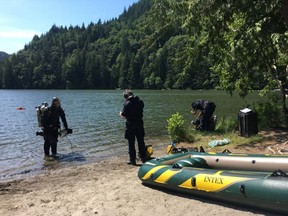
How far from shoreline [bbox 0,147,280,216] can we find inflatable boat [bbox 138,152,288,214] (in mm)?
197

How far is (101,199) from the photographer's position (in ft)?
23.5

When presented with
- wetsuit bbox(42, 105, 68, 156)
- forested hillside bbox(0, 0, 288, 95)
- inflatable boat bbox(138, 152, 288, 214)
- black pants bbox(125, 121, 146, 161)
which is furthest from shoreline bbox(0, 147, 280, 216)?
forested hillside bbox(0, 0, 288, 95)

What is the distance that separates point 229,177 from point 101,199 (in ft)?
8.01

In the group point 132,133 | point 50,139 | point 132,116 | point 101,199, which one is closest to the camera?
point 101,199

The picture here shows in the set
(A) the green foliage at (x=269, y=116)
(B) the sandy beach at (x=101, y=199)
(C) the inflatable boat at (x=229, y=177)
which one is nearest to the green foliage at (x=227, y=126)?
(A) the green foliage at (x=269, y=116)

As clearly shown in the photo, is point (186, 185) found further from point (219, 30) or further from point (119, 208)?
point (219, 30)

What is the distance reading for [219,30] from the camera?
1085cm

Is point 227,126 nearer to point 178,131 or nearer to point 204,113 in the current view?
point 204,113

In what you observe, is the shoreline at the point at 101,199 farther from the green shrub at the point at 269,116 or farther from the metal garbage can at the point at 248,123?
the green shrub at the point at 269,116

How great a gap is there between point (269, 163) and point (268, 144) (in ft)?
14.9

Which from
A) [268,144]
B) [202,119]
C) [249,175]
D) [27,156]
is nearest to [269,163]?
[249,175]

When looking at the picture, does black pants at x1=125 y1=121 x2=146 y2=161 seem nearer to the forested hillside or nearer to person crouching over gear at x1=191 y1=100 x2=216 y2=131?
the forested hillside

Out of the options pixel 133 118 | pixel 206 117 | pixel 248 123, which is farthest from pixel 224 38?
pixel 133 118

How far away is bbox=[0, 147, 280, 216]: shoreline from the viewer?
20.9ft
